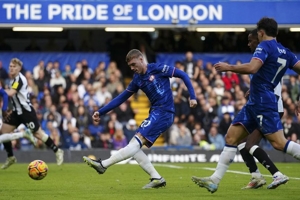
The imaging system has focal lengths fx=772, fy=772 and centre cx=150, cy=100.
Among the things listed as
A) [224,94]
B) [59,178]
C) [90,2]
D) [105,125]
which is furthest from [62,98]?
[59,178]

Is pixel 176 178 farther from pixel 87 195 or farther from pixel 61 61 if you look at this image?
pixel 61 61

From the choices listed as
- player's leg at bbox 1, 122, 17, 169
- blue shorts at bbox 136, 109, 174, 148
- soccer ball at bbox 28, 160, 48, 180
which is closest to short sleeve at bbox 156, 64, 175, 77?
blue shorts at bbox 136, 109, 174, 148

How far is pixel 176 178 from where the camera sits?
50.2 ft

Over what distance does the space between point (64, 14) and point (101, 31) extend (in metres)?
3.08

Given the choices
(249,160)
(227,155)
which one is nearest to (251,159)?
(249,160)

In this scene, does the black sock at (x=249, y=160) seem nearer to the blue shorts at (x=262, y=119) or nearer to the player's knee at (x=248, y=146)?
the player's knee at (x=248, y=146)

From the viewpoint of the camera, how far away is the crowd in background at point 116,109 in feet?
78.9

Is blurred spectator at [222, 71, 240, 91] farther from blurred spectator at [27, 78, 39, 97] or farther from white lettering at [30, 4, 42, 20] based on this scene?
white lettering at [30, 4, 42, 20]

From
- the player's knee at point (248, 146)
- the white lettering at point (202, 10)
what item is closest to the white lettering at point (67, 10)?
the white lettering at point (202, 10)

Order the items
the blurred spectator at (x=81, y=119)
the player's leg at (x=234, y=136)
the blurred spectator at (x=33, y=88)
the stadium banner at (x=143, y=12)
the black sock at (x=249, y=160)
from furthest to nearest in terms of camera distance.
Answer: the stadium banner at (x=143, y=12) < the blurred spectator at (x=33, y=88) < the blurred spectator at (x=81, y=119) < the black sock at (x=249, y=160) < the player's leg at (x=234, y=136)

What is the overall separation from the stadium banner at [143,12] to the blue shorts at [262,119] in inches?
570

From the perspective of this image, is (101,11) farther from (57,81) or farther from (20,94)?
(20,94)

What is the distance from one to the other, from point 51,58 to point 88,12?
2.24 m

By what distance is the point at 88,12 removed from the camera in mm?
25359
